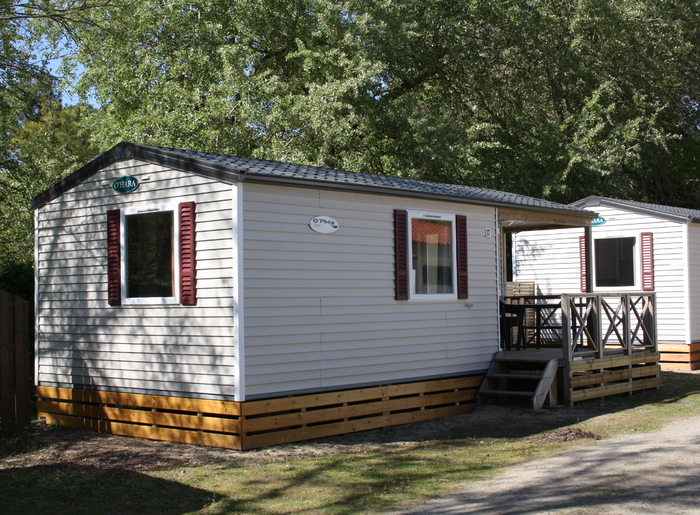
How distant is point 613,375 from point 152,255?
257 inches

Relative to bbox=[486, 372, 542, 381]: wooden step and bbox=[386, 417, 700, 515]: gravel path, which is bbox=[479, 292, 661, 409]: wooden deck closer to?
bbox=[486, 372, 542, 381]: wooden step

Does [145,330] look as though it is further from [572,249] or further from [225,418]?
[572,249]

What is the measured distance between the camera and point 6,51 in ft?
36.8

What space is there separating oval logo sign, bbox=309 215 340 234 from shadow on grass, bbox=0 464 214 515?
307cm

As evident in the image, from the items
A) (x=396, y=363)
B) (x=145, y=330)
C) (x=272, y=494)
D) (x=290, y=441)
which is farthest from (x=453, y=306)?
(x=272, y=494)

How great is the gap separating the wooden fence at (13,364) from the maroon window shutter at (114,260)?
107 centimetres

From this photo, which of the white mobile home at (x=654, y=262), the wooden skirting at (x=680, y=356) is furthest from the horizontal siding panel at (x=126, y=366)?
the wooden skirting at (x=680, y=356)

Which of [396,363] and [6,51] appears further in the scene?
[6,51]

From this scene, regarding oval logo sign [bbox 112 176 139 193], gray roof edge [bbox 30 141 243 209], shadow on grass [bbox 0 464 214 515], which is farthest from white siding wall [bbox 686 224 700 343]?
shadow on grass [bbox 0 464 214 515]

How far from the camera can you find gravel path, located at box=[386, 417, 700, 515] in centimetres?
502

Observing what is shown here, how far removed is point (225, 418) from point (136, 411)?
134 centimetres

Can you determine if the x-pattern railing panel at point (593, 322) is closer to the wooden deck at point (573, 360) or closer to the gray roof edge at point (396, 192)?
the wooden deck at point (573, 360)

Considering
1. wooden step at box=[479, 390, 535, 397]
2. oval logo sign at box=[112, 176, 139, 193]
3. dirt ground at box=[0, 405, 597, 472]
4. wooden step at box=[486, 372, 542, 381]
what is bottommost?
dirt ground at box=[0, 405, 597, 472]

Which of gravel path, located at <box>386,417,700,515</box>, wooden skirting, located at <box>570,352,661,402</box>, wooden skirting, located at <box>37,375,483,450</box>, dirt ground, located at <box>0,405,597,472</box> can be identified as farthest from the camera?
wooden skirting, located at <box>570,352,661,402</box>
